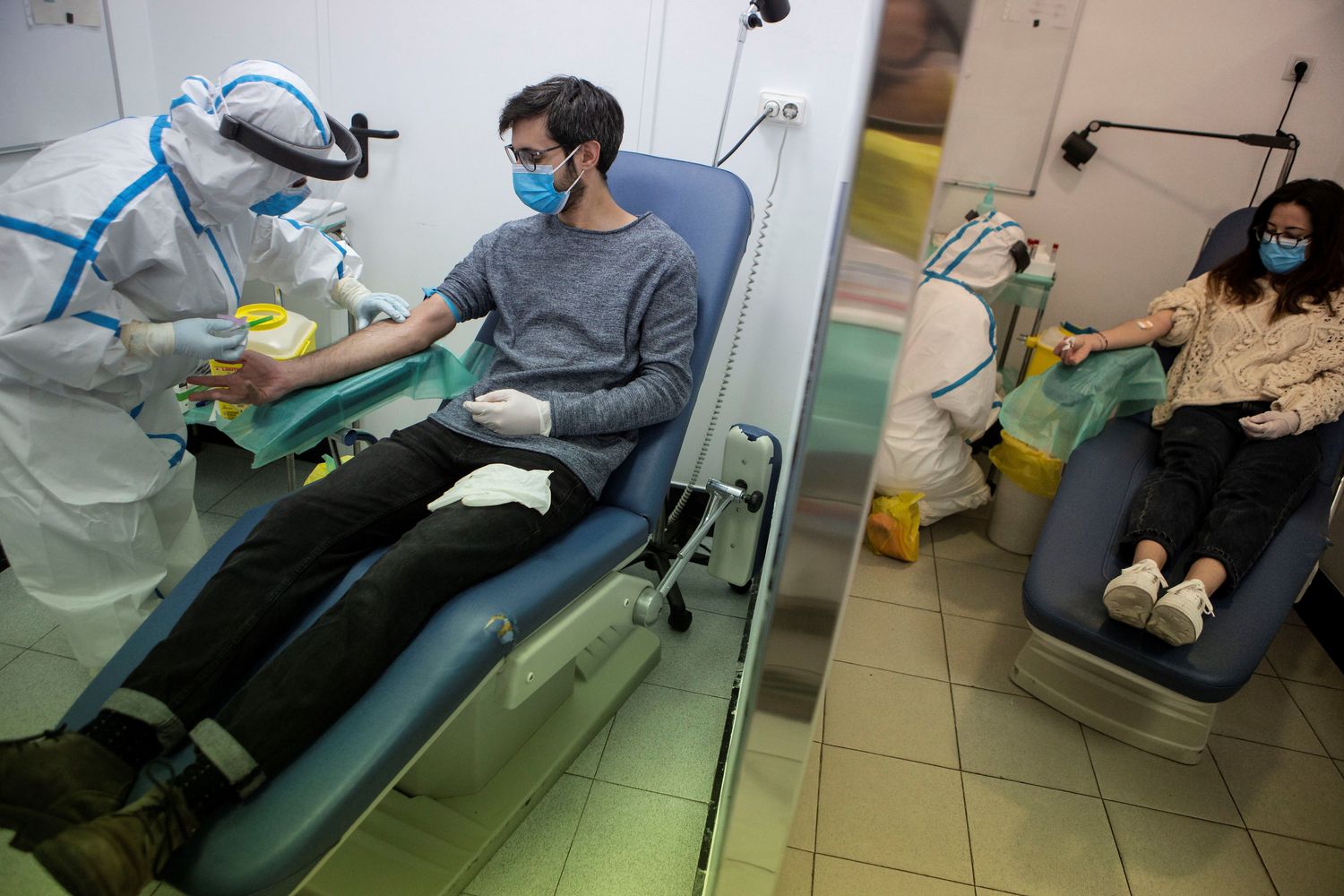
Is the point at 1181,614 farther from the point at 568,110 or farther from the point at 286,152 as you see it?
the point at 286,152

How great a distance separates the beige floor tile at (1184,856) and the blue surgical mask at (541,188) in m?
1.74

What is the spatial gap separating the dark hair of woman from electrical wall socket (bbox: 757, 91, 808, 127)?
3.93 feet

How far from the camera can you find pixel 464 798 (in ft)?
5.27

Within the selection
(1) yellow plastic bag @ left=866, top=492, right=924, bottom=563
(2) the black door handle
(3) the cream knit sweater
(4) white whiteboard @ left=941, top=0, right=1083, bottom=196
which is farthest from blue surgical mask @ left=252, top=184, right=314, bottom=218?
(3) the cream knit sweater

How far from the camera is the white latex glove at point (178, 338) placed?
5.02ft

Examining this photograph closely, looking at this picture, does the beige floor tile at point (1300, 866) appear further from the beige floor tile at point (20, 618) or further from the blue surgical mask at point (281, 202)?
the beige floor tile at point (20, 618)

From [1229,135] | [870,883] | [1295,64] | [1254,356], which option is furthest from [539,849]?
[1295,64]

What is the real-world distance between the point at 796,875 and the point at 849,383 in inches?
55.6

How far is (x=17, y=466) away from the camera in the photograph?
1569mm

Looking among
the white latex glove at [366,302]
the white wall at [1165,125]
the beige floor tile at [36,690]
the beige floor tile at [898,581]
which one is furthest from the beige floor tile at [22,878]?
the white wall at [1165,125]

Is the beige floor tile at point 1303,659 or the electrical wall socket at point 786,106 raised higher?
the electrical wall socket at point 786,106

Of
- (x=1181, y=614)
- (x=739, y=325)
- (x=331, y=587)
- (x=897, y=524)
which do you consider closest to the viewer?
(x=331, y=587)

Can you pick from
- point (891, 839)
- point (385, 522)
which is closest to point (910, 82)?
point (385, 522)

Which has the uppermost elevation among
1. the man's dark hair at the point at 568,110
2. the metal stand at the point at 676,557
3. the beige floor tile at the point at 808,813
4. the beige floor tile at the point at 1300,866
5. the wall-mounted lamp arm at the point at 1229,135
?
the wall-mounted lamp arm at the point at 1229,135
